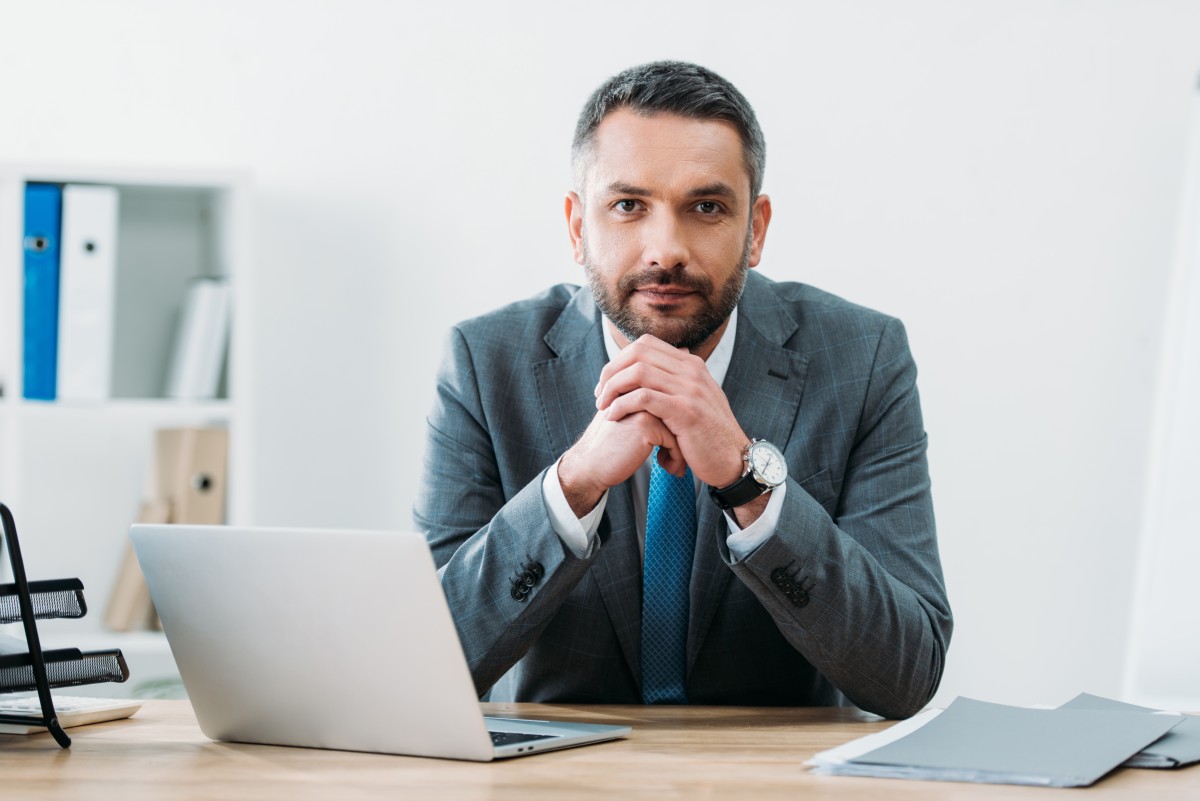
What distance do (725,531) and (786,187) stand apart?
58.2 inches

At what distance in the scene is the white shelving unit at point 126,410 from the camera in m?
2.37

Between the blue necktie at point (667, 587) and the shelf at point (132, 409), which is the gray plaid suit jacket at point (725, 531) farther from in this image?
the shelf at point (132, 409)

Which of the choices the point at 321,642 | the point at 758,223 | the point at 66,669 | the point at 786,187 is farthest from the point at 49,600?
the point at 786,187

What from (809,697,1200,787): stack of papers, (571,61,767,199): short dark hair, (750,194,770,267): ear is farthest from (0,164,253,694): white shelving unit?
(809,697,1200,787): stack of papers

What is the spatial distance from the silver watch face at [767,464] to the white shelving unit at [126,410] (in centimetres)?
135

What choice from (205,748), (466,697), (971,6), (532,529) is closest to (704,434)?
(532,529)

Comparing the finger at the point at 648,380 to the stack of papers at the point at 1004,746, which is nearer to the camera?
the stack of papers at the point at 1004,746

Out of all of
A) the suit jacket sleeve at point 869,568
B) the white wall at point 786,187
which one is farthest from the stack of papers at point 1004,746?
the white wall at point 786,187

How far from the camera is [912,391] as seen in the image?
1.70 metres

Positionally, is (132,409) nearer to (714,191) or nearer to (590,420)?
(590,420)

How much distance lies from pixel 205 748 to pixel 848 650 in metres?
0.66

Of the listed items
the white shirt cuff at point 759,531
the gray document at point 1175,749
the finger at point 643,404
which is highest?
the finger at point 643,404

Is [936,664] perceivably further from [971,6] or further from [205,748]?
[971,6]

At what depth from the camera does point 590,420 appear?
5.51ft
